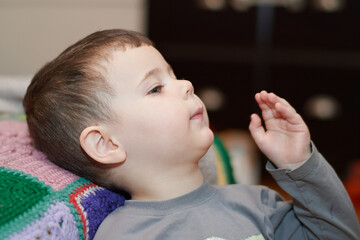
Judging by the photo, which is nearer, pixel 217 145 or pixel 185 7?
pixel 217 145

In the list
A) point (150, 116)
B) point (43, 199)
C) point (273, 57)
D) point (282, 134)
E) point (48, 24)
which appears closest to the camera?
point (43, 199)

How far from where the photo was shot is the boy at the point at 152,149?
84 cm

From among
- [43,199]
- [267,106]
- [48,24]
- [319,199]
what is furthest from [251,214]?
[48,24]

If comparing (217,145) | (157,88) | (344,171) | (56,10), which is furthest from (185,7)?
(157,88)

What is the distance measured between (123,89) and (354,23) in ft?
5.97

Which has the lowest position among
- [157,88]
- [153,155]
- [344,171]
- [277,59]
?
[344,171]

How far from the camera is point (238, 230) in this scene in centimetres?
82

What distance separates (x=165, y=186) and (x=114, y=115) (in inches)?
6.4

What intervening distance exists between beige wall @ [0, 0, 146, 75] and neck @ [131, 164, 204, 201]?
1869 millimetres

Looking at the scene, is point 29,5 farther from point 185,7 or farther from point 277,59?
point 277,59

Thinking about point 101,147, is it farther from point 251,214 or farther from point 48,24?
point 48,24

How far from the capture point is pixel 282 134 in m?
0.97

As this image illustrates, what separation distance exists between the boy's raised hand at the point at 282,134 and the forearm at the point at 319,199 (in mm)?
27

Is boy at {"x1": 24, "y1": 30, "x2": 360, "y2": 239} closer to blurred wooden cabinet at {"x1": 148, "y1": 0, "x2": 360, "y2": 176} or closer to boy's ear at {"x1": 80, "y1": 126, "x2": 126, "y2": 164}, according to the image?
boy's ear at {"x1": 80, "y1": 126, "x2": 126, "y2": 164}
